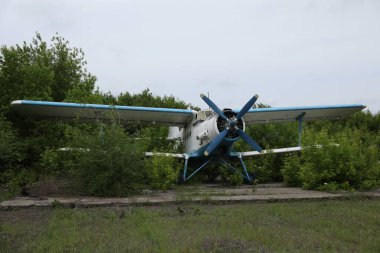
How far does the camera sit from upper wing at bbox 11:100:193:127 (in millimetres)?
12632

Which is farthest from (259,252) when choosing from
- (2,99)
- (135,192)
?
Answer: (2,99)

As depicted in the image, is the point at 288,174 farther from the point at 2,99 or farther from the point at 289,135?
the point at 2,99

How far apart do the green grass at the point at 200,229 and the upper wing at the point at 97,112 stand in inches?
172

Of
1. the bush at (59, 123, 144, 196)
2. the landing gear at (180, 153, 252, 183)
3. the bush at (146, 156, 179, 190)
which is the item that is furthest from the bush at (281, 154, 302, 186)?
the bush at (59, 123, 144, 196)

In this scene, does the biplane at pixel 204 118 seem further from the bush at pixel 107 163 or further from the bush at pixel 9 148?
the bush at pixel 107 163

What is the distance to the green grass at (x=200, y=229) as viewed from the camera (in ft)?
16.9

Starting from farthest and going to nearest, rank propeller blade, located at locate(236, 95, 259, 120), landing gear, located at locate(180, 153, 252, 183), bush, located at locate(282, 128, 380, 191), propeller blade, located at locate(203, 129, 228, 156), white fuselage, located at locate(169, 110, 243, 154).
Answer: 1. landing gear, located at locate(180, 153, 252, 183)
2. white fuselage, located at locate(169, 110, 243, 154)
3. propeller blade, located at locate(236, 95, 259, 120)
4. propeller blade, located at locate(203, 129, 228, 156)
5. bush, located at locate(282, 128, 380, 191)

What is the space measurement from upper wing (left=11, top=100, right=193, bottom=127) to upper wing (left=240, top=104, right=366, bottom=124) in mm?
2655

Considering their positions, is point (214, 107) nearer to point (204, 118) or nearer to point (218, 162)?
point (204, 118)

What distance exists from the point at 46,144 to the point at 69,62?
579 cm

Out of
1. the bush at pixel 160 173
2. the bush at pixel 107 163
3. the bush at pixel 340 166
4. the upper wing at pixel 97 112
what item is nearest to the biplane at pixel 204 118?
the upper wing at pixel 97 112

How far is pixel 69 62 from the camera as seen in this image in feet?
61.2

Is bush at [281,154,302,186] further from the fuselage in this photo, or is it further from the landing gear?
the fuselage

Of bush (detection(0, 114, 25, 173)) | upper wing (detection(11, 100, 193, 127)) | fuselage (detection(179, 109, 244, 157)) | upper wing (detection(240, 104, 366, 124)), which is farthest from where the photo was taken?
upper wing (detection(240, 104, 366, 124))
